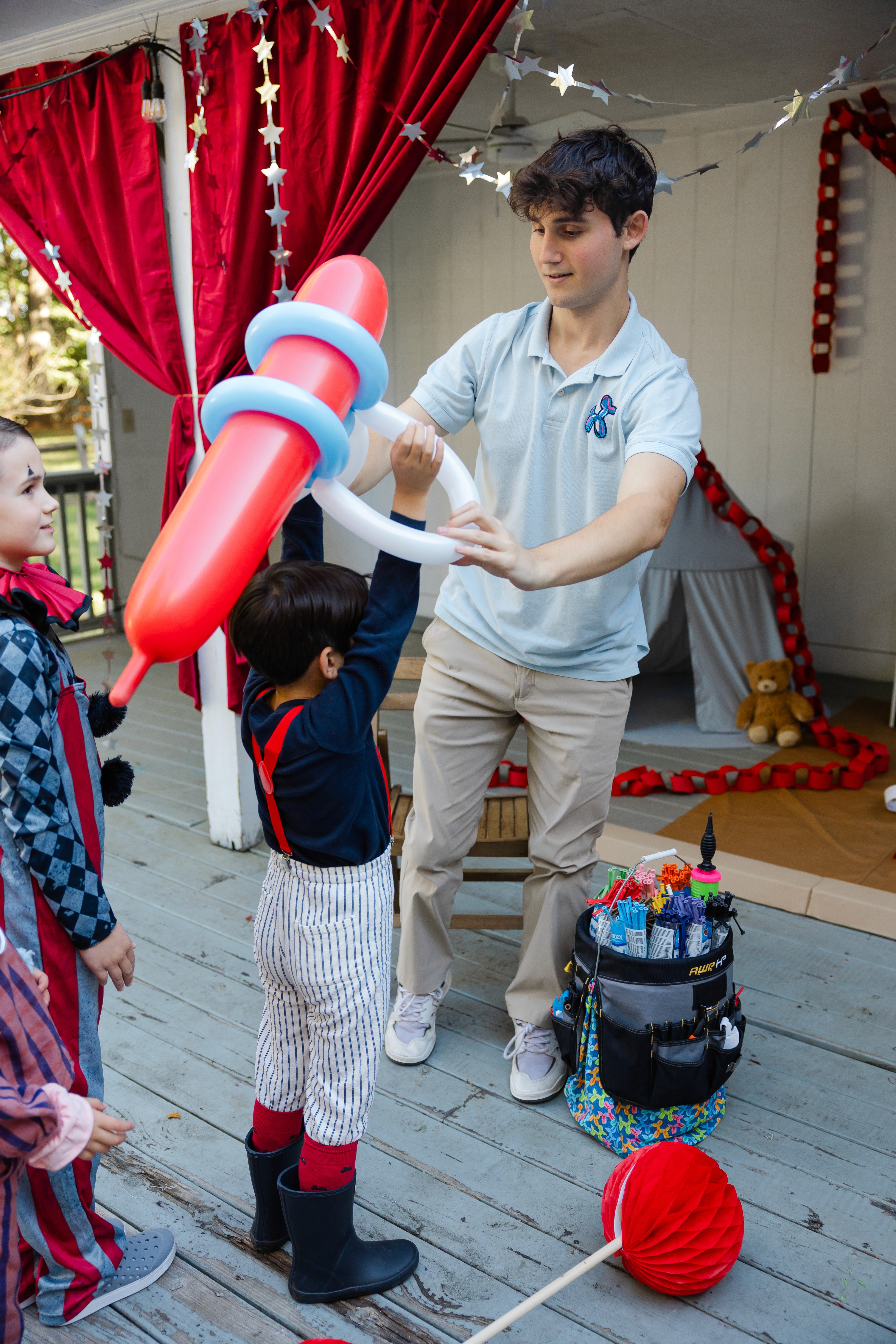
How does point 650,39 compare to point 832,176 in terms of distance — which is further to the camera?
point 832,176

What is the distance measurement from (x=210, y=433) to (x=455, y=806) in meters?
1.13

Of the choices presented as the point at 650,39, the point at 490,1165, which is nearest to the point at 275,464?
the point at 490,1165

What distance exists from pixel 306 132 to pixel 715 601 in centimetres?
226

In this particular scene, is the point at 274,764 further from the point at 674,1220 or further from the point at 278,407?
the point at 674,1220

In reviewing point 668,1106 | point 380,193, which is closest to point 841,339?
point 380,193

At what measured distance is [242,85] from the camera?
8.11 ft

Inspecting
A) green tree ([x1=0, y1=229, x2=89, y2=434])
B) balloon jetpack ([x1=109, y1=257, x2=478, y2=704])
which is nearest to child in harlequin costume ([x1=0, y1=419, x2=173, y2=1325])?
balloon jetpack ([x1=109, y1=257, x2=478, y2=704])

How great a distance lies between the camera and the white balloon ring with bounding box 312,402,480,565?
1.08 m

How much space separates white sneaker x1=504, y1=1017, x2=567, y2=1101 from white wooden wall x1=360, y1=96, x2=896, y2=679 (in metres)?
2.31

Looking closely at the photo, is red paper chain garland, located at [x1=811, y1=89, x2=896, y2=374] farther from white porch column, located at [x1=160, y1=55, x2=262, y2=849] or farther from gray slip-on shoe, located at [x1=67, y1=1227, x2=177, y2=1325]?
gray slip-on shoe, located at [x1=67, y1=1227, x2=177, y2=1325]

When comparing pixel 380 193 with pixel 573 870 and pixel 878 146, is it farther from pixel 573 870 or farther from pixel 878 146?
pixel 878 146

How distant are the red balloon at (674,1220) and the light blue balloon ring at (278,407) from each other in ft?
3.68

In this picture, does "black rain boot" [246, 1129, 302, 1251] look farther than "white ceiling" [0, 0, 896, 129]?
No

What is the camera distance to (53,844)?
1.25 m
